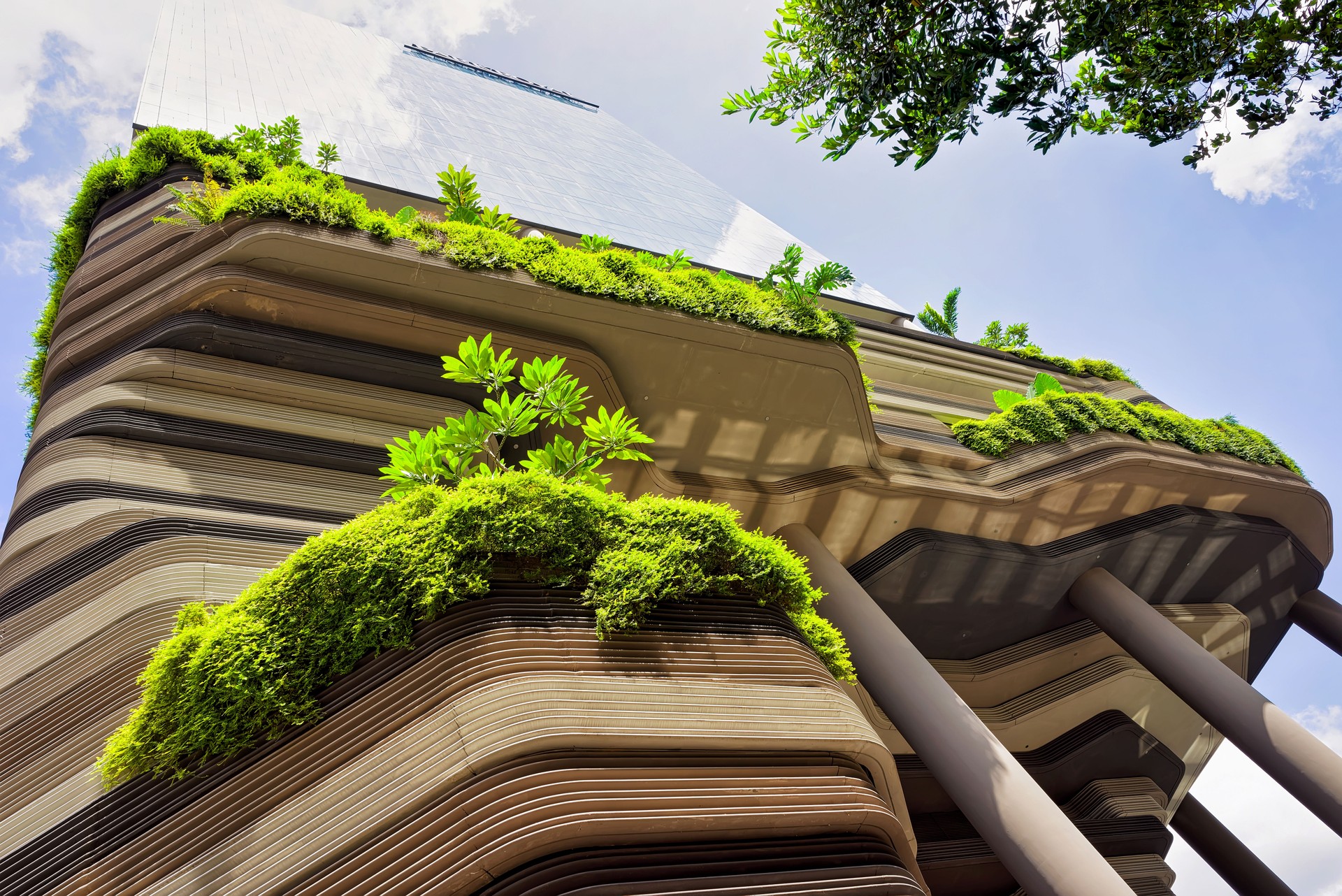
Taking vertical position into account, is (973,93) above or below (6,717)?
above

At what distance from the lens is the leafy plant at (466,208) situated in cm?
1013

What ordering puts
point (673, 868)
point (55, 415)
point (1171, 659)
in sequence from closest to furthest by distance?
point (673, 868), point (55, 415), point (1171, 659)

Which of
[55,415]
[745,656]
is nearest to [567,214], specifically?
[55,415]

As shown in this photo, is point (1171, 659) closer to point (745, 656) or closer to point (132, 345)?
point (745, 656)

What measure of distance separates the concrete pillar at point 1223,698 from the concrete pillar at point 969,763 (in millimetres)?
5555

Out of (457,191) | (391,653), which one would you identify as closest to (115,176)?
(457,191)

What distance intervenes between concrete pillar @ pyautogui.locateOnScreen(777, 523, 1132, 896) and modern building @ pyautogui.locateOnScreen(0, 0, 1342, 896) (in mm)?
41

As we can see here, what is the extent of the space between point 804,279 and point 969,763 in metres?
6.70

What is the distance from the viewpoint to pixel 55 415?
7609 millimetres

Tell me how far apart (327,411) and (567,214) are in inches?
559

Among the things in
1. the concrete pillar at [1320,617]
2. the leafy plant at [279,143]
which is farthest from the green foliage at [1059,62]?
the concrete pillar at [1320,617]

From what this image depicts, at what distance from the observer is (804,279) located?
11602 mm

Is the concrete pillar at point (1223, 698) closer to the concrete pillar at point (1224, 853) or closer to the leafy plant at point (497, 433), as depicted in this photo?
the concrete pillar at point (1224, 853)

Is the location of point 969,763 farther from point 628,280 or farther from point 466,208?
point 466,208
